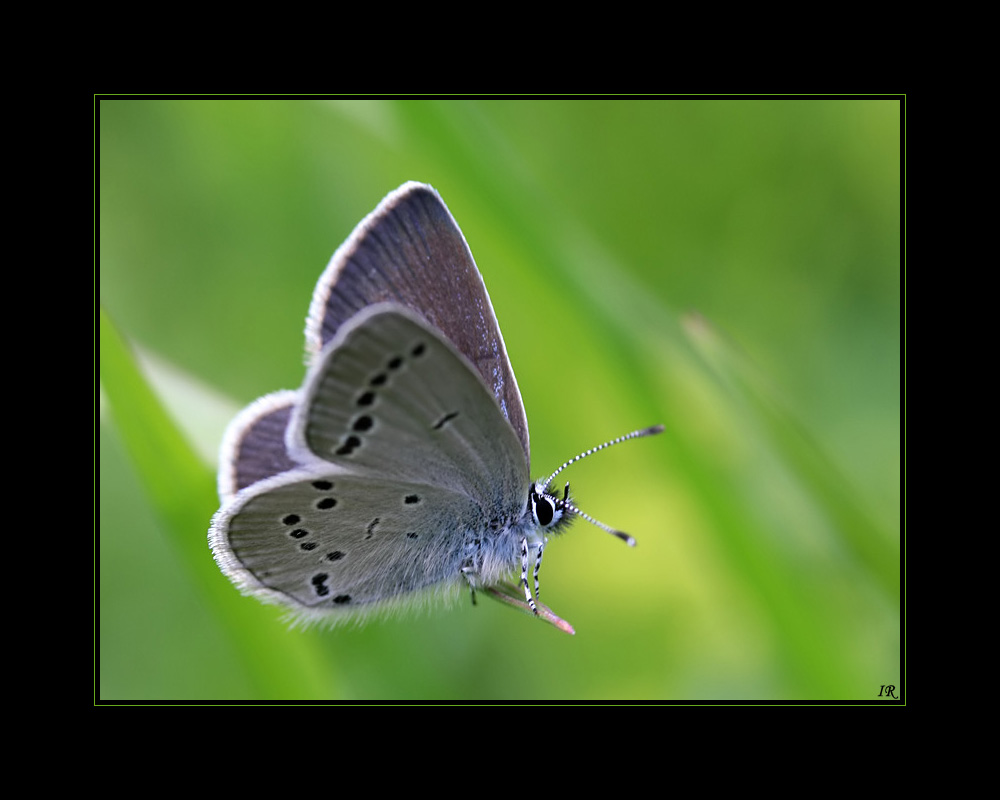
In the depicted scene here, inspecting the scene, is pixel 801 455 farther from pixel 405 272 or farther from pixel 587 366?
pixel 587 366

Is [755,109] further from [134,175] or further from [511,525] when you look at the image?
[134,175]

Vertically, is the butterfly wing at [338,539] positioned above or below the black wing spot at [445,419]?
below

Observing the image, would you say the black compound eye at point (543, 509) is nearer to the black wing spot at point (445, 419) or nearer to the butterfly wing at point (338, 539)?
the butterfly wing at point (338, 539)

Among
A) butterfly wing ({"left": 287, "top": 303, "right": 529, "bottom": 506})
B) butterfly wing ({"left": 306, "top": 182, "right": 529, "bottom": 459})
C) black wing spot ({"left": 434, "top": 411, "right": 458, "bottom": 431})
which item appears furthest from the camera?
butterfly wing ({"left": 306, "top": 182, "right": 529, "bottom": 459})

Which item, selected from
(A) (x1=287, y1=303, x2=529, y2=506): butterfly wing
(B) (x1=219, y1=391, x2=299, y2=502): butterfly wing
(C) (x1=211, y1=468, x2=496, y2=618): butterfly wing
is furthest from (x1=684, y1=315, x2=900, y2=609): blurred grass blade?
(B) (x1=219, y1=391, x2=299, y2=502): butterfly wing

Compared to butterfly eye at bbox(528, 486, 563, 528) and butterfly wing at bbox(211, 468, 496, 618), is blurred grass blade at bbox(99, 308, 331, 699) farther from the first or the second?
butterfly eye at bbox(528, 486, 563, 528)

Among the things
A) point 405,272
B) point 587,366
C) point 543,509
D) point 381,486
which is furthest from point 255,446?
point 587,366

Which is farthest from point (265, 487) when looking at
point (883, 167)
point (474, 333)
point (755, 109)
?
point (883, 167)

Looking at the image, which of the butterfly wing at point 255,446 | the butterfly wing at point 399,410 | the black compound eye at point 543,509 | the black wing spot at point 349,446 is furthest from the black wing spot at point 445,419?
the black compound eye at point 543,509
